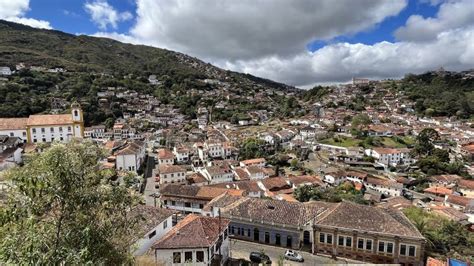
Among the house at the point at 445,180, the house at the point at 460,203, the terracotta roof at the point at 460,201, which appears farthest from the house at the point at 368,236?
the house at the point at 445,180

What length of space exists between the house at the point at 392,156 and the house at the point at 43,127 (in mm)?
57115

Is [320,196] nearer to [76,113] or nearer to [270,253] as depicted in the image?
[270,253]

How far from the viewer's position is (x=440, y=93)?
114 m

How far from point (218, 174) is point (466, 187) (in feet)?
128

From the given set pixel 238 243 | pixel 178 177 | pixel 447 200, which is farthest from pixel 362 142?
pixel 238 243

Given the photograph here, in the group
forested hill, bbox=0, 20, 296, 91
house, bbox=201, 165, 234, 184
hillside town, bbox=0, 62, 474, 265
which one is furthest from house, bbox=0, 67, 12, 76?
house, bbox=201, 165, 234, 184

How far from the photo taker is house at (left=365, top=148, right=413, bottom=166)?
196 feet

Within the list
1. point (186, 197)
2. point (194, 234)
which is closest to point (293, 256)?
point (194, 234)

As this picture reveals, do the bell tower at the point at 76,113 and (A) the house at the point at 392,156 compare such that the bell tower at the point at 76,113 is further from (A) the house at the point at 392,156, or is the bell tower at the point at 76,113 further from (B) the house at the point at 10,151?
(A) the house at the point at 392,156

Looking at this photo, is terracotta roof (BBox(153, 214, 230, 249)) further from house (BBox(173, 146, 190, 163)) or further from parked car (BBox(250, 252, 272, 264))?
house (BBox(173, 146, 190, 163))

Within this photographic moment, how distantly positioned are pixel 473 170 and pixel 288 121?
5300 centimetres

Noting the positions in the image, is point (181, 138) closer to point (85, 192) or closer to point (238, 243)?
point (238, 243)

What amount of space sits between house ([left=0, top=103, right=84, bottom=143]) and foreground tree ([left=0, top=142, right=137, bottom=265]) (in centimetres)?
4505

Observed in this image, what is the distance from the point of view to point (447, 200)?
38.7m
